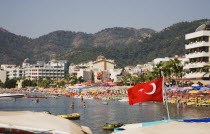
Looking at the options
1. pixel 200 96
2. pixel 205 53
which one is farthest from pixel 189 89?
pixel 205 53

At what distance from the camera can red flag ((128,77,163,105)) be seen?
16156 mm

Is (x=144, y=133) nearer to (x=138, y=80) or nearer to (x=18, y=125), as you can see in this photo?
(x=18, y=125)

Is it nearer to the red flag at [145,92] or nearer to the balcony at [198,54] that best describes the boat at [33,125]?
the red flag at [145,92]

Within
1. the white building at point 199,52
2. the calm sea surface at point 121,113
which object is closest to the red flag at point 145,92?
the calm sea surface at point 121,113

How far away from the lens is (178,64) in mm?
102000

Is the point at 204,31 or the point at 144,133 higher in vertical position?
the point at 204,31

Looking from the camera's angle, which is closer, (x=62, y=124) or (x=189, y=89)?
(x=62, y=124)

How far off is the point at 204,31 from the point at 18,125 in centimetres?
7498

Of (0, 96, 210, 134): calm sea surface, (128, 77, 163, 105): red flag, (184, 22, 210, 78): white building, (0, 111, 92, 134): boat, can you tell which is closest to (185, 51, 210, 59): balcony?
(184, 22, 210, 78): white building

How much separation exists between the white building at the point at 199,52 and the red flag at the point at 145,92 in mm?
64978

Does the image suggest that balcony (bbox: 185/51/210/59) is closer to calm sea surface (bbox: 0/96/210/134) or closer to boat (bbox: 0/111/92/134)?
calm sea surface (bbox: 0/96/210/134)

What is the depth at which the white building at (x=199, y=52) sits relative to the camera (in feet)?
268

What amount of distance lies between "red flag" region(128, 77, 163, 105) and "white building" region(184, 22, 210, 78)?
213 feet

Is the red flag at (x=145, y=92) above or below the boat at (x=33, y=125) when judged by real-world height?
above
